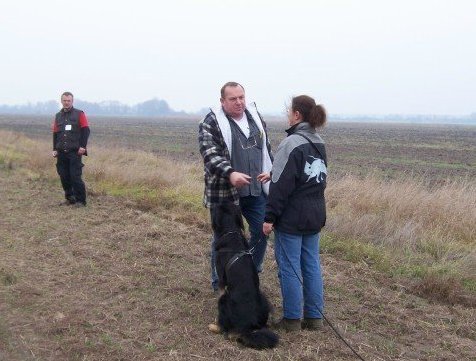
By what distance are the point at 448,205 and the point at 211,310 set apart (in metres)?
4.54

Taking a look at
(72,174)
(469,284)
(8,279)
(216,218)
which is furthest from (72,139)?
(469,284)

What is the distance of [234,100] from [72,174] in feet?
17.3

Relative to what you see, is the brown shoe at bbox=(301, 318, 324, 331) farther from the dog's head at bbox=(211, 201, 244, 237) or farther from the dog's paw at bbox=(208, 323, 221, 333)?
the dog's head at bbox=(211, 201, 244, 237)

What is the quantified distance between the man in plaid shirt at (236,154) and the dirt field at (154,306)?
100 centimetres

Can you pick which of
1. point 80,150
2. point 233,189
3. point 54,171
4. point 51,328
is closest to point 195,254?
point 233,189

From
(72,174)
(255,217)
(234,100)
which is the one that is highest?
(234,100)

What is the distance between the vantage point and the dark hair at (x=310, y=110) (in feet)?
12.2

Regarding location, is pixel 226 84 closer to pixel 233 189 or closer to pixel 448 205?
pixel 233 189

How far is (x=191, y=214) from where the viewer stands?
7.82m

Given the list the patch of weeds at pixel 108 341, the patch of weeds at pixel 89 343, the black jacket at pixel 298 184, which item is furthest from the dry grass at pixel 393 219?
the patch of weeds at pixel 89 343

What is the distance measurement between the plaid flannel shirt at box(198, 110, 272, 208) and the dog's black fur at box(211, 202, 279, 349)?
0.31 metres

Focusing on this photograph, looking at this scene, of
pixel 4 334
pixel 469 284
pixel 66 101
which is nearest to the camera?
pixel 4 334

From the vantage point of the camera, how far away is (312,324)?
4.02m

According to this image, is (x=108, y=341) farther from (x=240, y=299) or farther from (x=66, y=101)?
(x=66, y=101)
